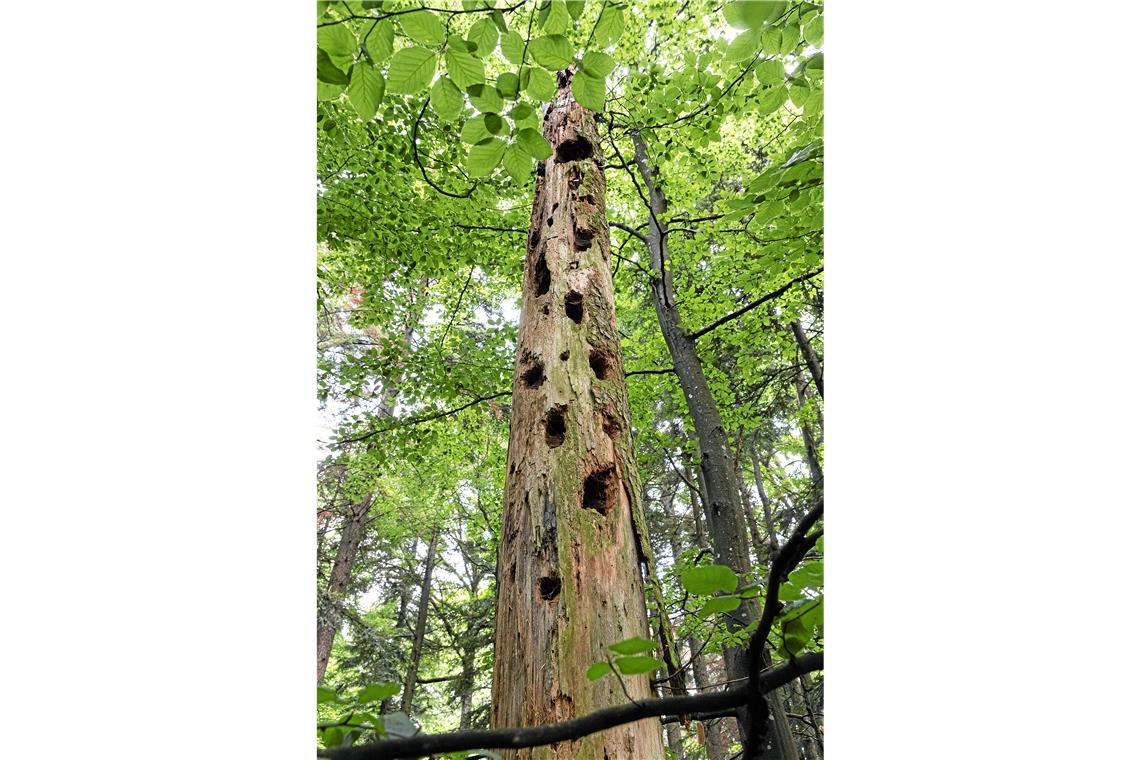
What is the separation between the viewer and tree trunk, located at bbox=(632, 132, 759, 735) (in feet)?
9.48

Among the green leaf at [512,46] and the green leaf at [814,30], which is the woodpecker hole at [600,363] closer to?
the green leaf at [512,46]

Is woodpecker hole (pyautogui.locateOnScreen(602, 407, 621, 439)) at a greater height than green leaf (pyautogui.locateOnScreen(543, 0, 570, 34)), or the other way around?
green leaf (pyautogui.locateOnScreen(543, 0, 570, 34))

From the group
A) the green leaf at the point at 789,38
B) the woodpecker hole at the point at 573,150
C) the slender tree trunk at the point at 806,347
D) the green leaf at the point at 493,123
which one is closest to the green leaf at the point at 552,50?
the green leaf at the point at 493,123

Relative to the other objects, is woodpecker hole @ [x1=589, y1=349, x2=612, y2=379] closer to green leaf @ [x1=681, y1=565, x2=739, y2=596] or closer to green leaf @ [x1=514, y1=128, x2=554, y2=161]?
green leaf @ [x1=514, y1=128, x2=554, y2=161]

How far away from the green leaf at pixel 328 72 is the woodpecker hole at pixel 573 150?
2.94ft

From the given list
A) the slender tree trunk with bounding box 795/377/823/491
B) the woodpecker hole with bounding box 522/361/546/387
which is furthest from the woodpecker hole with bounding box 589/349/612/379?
the slender tree trunk with bounding box 795/377/823/491

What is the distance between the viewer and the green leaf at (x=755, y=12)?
0.99 meters
